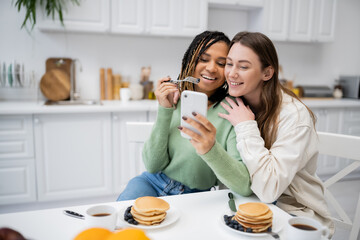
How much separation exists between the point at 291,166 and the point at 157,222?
510mm

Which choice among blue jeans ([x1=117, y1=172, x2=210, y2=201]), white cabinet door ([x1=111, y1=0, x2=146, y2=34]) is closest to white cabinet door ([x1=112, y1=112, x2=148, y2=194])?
white cabinet door ([x1=111, y1=0, x2=146, y2=34])

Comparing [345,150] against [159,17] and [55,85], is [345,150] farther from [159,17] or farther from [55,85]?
[55,85]

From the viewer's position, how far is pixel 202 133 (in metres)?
0.94

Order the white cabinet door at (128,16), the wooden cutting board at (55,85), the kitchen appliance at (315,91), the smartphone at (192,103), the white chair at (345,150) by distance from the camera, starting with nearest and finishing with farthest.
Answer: the smartphone at (192,103), the white chair at (345,150), the white cabinet door at (128,16), the wooden cutting board at (55,85), the kitchen appliance at (315,91)

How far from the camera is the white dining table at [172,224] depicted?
0.80 m

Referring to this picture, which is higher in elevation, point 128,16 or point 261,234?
point 128,16

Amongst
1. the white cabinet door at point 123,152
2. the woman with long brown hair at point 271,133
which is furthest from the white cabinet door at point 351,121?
the woman with long brown hair at point 271,133

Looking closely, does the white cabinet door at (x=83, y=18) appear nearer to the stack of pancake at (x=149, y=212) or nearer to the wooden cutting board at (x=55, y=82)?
the wooden cutting board at (x=55, y=82)

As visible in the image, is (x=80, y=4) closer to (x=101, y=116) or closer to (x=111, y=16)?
(x=111, y=16)

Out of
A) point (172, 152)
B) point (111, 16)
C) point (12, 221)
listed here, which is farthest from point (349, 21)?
point (12, 221)

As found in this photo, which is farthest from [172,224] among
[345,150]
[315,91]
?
[315,91]

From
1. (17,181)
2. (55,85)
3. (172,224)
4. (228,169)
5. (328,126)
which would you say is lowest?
(17,181)

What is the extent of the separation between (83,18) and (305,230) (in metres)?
2.67

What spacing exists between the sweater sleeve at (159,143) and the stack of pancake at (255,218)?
1.87 feet
